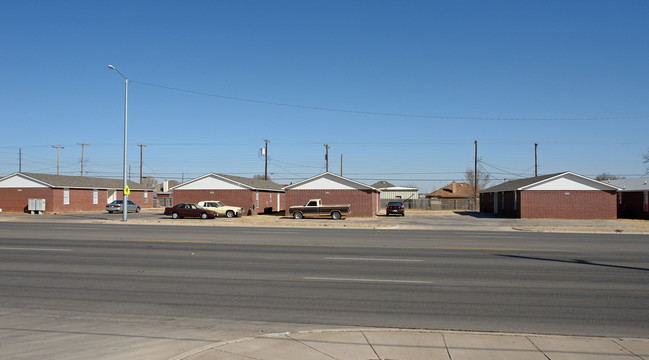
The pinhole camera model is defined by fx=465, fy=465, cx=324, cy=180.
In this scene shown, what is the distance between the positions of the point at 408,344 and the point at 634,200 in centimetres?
4906

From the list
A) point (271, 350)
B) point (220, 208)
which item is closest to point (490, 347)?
point (271, 350)

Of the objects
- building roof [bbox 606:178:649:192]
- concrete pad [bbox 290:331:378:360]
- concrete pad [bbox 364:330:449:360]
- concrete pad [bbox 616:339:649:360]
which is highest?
building roof [bbox 606:178:649:192]

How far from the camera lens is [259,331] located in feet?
23.0

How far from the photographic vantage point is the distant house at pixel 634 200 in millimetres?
43281

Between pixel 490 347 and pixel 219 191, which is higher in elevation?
pixel 219 191

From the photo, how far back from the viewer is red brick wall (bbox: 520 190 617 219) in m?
40.8

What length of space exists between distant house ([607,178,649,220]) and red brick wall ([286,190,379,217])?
22.7 meters

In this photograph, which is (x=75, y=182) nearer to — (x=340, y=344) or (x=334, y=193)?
(x=334, y=193)

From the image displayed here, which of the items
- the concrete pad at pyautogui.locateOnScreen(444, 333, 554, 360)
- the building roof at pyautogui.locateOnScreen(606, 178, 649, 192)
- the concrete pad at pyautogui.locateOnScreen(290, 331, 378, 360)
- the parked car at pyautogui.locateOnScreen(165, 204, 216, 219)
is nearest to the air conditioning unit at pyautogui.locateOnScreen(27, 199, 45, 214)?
the parked car at pyautogui.locateOnScreen(165, 204, 216, 219)

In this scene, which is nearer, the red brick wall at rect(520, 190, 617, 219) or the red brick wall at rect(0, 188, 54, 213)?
the red brick wall at rect(520, 190, 617, 219)

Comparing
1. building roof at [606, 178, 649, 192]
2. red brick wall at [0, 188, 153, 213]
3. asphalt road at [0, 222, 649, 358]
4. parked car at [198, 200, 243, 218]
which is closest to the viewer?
asphalt road at [0, 222, 649, 358]

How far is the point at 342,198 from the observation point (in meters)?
45.5

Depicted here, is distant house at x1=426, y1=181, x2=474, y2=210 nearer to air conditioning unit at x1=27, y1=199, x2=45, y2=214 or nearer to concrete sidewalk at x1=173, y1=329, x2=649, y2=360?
air conditioning unit at x1=27, y1=199, x2=45, y2=214

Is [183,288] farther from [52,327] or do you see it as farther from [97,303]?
[52,327]
